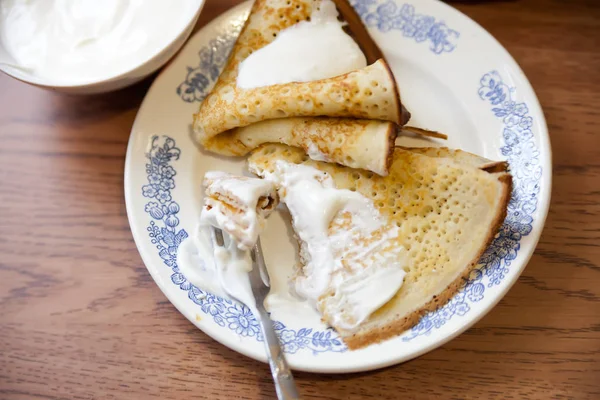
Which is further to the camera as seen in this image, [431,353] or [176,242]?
[176,242]

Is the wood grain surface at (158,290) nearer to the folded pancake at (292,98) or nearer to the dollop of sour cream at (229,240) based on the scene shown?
the dollop of sour cream at (229,240)

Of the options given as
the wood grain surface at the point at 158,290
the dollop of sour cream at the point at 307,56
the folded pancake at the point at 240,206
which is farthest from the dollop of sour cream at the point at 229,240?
the dollop of sour cream at the point at 307,56

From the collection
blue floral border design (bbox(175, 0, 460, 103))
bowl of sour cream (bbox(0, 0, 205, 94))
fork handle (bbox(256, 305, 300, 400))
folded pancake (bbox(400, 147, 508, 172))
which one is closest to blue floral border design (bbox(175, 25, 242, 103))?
blue floral border design (bbox(175, 0, 460, 103))

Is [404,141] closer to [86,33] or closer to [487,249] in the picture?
[487,249]

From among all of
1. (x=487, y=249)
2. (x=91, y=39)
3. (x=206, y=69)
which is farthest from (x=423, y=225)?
(x=91, y=39)

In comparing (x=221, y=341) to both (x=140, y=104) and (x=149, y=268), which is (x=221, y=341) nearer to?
(x=149, y=268)

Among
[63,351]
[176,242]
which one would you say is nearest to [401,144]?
[176,242]
